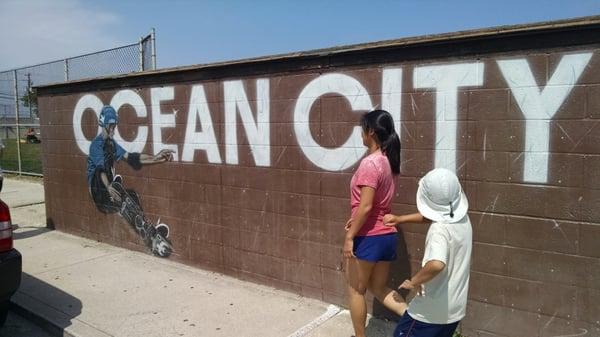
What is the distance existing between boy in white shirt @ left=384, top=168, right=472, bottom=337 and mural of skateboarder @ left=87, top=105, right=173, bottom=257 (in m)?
3.92

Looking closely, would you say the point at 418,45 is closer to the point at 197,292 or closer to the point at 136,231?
the point at 197,292

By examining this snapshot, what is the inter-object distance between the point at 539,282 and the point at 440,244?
4.59 feet

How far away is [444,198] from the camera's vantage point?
250cm

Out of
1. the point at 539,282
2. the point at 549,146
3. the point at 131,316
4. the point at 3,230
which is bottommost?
the point at 131,316

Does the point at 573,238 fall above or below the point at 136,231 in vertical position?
above

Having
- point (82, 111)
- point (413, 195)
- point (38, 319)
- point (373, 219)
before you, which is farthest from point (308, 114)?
point (82, 111)

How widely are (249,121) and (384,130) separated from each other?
6.45 ft

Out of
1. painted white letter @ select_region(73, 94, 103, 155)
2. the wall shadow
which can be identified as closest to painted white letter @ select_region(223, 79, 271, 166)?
painted white letter @ select_region(73, 94, 103, 155)

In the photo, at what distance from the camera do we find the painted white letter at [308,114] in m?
4.16

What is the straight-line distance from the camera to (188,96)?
18.1 feet

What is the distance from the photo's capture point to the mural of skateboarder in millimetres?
6039

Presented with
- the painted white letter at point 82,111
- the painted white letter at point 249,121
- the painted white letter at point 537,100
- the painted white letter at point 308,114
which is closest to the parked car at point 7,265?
the painted white letter at point 249,121

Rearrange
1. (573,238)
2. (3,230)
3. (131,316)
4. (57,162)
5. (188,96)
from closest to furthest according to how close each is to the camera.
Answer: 1. (573,238)
2. (3,230)
3. (131,316)
4. (188,96)
5. (57,162)

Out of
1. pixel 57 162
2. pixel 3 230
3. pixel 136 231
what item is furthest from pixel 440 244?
pixel 57 162
